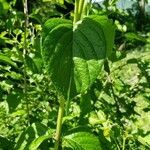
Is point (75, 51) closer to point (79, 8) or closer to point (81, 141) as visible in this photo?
point (79, 8)

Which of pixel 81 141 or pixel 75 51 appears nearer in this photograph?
pixel 75 51

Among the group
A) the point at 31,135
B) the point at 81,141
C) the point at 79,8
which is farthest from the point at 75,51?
the point at 31,135

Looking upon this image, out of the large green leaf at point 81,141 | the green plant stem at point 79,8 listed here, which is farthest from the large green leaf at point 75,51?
the large green leaf at point 81,141

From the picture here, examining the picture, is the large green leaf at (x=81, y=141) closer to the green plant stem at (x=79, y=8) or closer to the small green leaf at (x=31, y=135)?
the small green leaf at (x=31, y=135)

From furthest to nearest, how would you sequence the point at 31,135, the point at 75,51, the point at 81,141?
1. the point at 31,135
2. the point at 81,141
3. the point at 75,51

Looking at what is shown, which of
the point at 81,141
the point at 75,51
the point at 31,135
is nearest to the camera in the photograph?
the point at 75,51

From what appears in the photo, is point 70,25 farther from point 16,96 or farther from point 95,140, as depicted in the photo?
point 16,96

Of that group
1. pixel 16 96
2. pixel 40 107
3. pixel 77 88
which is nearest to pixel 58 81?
pixel 77 88

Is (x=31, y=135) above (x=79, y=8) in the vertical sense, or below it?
below
